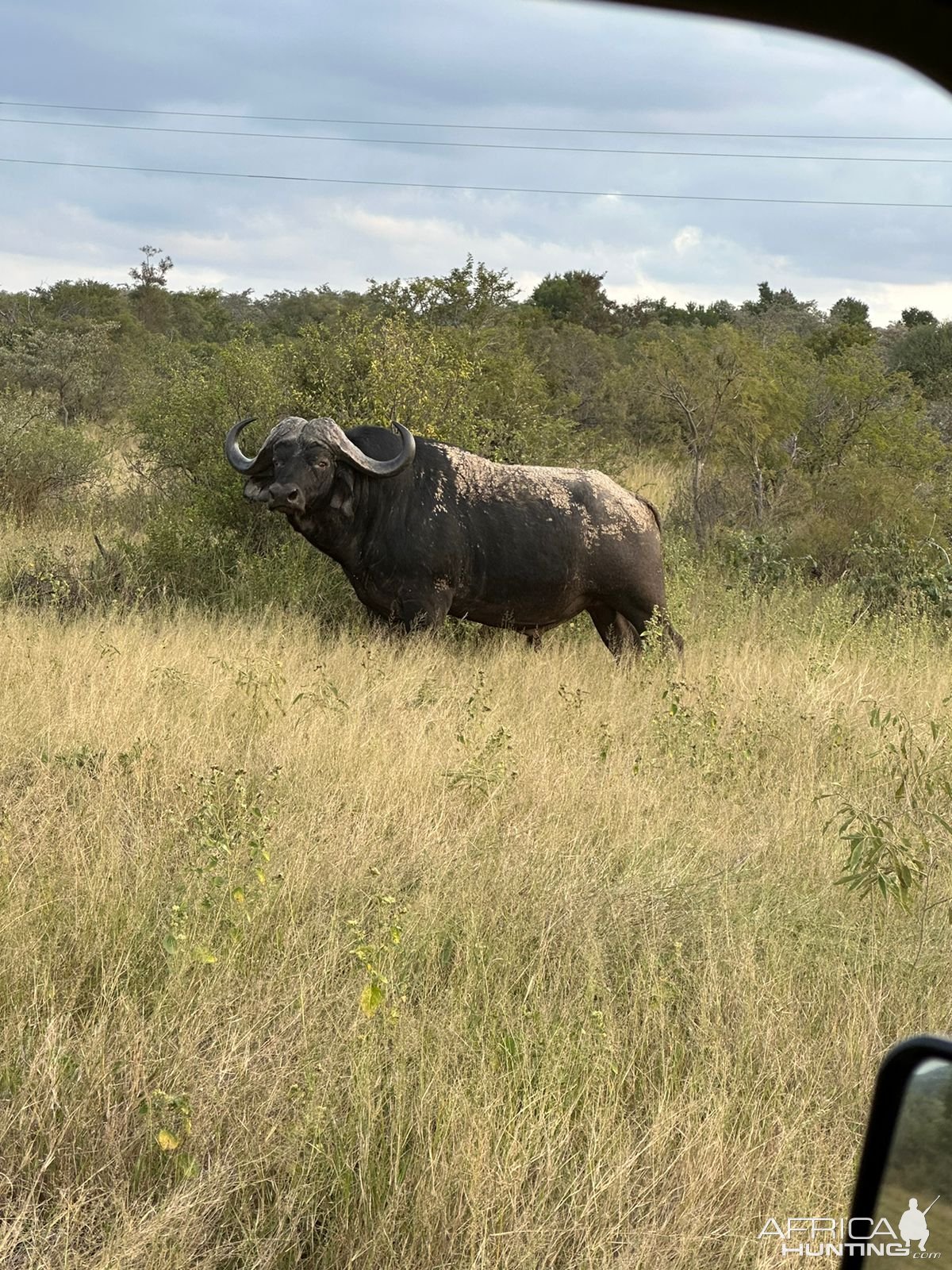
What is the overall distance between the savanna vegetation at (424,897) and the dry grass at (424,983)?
0.02 m

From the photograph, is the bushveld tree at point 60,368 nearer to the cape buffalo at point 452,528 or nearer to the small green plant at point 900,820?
the cape buffalo at point 452,528

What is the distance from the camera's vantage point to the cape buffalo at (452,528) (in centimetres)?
812

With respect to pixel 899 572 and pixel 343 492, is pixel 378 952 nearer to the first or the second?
pixel 343 492

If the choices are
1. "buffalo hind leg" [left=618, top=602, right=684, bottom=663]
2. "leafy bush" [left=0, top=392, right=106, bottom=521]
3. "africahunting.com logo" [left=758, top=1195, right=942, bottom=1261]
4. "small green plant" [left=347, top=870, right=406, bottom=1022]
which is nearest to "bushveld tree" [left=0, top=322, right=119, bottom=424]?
"leafy bush" [left=0, top=392, right=106, bottom=521]

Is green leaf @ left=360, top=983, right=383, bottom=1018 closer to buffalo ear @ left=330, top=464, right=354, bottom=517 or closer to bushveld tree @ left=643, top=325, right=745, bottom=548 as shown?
buffalo ear @ left=330, top=464, right=354, bottom=517

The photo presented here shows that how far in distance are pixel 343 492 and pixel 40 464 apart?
733 centimetres

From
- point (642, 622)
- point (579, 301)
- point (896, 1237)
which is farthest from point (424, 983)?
point (579, 301)

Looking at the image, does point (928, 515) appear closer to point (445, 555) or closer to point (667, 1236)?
point (445, 555)

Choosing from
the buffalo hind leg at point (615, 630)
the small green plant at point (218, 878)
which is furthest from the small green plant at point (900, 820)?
the buffalo hind leg at point (615, 630)

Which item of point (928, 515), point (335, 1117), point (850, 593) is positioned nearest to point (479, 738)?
point (335, 1117)

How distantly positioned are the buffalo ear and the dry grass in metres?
1.95

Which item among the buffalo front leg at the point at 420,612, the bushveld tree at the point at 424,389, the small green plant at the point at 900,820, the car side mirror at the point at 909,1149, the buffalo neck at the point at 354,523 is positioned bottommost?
the small green plant at the point at 900,820

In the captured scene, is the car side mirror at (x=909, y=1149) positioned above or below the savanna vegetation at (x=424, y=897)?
above

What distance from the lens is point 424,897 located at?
13.1 ft
